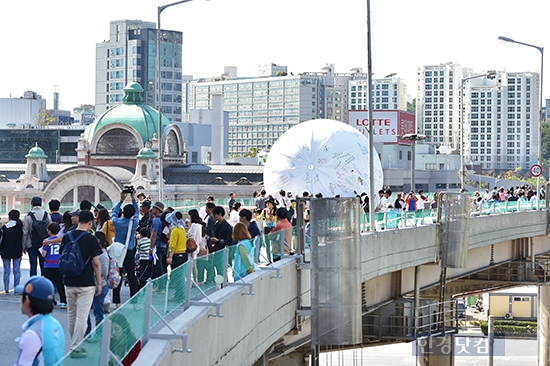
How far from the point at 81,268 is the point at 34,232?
18.6 ft

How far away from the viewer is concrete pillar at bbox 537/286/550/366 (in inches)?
1829

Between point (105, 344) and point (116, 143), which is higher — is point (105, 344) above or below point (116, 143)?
below

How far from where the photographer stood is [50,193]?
7444 centimetres

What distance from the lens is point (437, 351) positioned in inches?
1489

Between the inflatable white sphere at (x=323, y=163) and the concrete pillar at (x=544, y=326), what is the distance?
9657mm

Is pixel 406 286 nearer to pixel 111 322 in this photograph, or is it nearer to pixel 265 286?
pixel 265 286

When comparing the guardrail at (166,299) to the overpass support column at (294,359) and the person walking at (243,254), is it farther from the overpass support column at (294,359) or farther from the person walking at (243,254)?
the overpass support column at (294,359)

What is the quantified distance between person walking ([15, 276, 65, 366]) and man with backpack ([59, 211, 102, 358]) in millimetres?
4036

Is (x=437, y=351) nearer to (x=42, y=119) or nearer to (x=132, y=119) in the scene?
(x=132, y=119)

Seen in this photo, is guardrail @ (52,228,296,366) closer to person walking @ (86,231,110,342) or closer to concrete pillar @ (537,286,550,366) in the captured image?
person walking @ (86,231,110,342)

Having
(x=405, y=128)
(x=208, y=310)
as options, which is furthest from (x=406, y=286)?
(x=405, y=128)

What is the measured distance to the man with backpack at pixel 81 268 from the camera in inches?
451

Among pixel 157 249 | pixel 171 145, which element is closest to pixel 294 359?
pixel 157 249

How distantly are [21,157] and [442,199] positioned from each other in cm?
A: 9115
